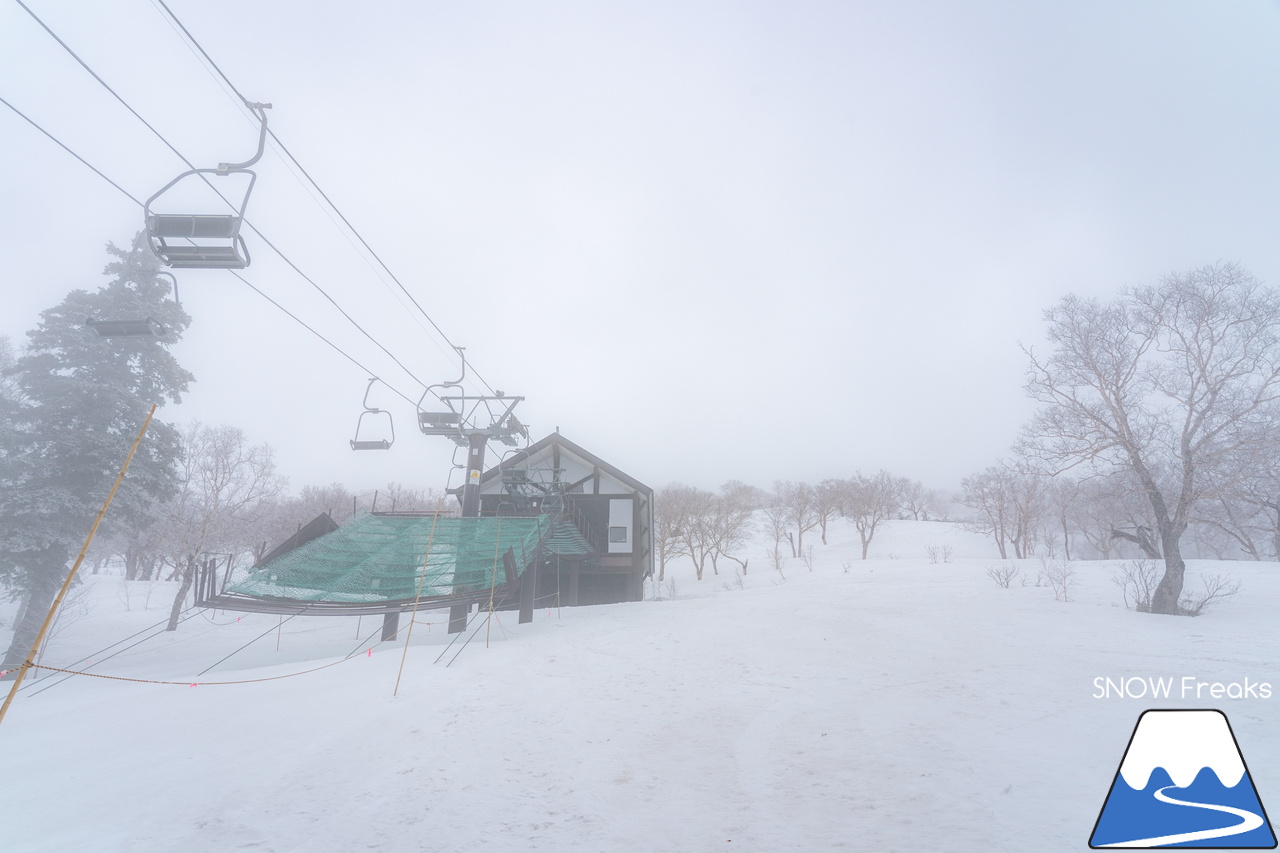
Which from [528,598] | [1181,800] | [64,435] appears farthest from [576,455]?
[1181,800]

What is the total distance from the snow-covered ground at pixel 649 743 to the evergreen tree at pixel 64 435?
8.51 metres

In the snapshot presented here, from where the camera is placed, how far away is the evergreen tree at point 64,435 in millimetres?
15336

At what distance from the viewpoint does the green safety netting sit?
1127 cm

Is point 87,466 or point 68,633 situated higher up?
point 87,466

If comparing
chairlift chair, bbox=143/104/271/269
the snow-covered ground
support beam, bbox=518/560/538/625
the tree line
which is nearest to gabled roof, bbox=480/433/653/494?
support beam, bbox=518/560/538/625

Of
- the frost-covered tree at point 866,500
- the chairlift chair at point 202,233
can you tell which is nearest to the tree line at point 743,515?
the frost-covered tree at point 866,500

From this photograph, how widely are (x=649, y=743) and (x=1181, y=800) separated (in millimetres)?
4507

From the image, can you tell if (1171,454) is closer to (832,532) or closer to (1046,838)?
(1046,838)

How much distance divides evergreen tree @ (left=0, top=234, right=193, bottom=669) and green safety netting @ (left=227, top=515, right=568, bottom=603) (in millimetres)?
8231

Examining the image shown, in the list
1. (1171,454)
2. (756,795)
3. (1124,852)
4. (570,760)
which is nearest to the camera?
(1124,852)

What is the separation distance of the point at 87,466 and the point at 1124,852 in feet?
75.2

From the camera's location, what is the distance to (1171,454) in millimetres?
13195

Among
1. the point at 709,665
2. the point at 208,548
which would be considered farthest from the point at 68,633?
the point at 709,665

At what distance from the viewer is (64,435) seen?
51.1ft
